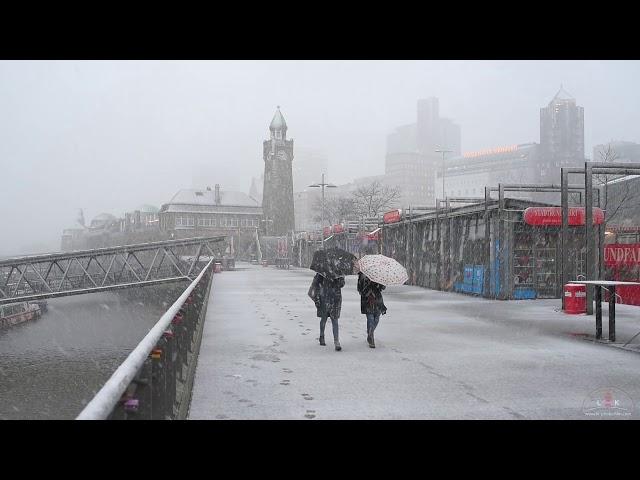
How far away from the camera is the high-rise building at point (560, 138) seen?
114m

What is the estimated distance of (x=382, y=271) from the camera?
1071 centimetres

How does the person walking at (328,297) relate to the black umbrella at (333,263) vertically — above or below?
below

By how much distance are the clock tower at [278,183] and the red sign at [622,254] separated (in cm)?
10116

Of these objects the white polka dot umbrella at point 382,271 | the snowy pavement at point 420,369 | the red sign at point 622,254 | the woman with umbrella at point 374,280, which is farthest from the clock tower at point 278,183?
the white polka dot umbrella at point 382,271

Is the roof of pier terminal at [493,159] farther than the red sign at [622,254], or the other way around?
the roof of pier terminal at [493,159]

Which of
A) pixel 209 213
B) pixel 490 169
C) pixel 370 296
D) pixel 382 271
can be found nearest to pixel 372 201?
pixel 209 213

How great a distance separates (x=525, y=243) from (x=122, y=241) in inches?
4027

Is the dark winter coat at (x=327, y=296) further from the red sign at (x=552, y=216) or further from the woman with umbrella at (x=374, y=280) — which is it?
the red sign at (x=552, y=216)

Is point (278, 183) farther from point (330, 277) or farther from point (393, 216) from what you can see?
point (330, 277)

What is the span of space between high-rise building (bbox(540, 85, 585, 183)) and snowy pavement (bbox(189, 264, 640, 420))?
103820mm

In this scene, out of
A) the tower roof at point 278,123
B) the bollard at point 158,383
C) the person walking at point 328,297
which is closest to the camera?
the bollard at point 158,383

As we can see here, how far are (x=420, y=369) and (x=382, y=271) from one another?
1956 mm

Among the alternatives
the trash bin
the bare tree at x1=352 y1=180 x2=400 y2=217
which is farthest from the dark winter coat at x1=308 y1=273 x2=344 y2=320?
the bare tree at x1=352 y1=180 x2=400 y2=217

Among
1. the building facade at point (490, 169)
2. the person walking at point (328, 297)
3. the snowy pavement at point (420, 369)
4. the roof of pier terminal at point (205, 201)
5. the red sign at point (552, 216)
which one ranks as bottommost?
the snowy pavement at point (420, 369)
